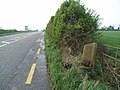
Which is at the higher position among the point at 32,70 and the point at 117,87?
the point at 117,87

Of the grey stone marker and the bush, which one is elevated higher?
the bush

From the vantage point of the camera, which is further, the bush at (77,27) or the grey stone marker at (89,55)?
the bush at (77,27)

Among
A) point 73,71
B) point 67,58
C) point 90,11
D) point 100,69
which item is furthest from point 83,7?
point 73,71

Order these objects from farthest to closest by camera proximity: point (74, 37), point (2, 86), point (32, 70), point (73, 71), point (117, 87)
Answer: point (32, 70), point (74, 37), point (2, 86), point (73, 71), point (117, 87)

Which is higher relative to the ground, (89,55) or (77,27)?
(77,27)

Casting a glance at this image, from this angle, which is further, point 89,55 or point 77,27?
point 77,27

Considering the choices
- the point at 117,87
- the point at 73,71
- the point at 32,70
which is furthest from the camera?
the point at 32,70

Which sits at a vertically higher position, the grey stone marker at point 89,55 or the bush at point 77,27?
the bush at point 77,27

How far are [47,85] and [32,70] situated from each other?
7.86 ft

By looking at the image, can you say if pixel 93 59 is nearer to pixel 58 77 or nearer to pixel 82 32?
pixel 58 77

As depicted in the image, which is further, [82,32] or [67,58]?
Answer: [82,32]

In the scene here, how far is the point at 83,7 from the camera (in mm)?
8148

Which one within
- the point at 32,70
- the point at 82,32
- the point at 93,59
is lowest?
the point at 32,70

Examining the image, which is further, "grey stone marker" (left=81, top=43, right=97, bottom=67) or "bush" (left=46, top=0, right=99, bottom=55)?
"bush" (left=46, top=0, right=99, bottom=55)
